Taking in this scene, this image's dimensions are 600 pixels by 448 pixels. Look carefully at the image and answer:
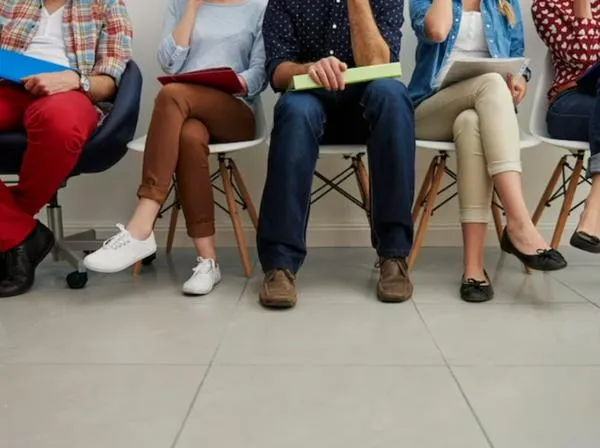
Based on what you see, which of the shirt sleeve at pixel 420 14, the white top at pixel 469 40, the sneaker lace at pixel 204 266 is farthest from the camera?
the white top at pixel 469 40

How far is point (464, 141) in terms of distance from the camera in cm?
166

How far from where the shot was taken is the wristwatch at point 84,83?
5.93ft

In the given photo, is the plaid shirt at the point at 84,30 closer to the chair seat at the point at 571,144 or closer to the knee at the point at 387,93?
the knee at the point at 387,93

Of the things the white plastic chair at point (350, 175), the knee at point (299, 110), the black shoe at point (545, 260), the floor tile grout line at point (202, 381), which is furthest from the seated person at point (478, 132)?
the floor tile grout line at point (202, 381)

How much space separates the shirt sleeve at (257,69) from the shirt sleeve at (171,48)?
0.21m

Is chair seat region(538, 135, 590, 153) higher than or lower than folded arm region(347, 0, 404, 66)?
lower

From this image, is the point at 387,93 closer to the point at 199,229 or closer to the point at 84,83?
the point at 199,229

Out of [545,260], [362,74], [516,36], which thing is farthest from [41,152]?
[516,36]

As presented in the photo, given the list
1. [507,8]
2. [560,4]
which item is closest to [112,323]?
[507,8]

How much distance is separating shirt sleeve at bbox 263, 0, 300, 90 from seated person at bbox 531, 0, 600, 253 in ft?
2.55

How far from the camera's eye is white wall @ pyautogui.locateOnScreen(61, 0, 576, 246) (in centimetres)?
231

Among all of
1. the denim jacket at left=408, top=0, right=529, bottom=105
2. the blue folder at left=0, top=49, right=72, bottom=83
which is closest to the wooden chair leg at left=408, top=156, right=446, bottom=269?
the denim jacket at left=408, top=0, right=529, bottom=105

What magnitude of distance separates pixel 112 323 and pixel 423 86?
1.11 meters

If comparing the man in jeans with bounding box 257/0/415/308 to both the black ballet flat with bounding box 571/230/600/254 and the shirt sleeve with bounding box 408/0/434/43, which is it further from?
the black ballet flat with bounding box 571/230/600/254
